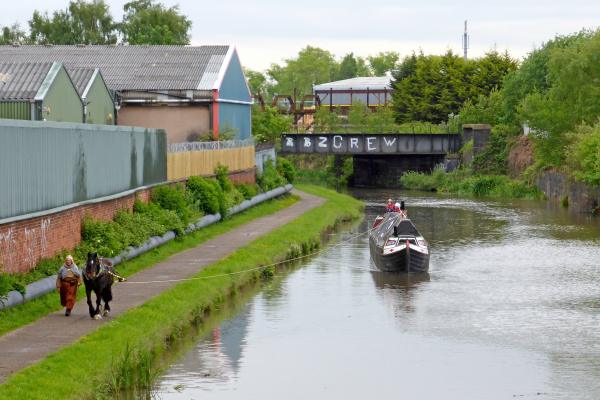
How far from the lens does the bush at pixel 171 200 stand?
51.2 m

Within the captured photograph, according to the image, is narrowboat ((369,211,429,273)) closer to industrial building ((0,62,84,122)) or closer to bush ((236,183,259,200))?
industrial building ((0,62,84,122))

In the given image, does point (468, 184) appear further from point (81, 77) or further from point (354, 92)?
point (354, 92)

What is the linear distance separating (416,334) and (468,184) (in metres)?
67.2

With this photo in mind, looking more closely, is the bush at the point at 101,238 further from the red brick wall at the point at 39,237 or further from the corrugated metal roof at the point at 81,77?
the corrugated metal roof at the point at 81,77

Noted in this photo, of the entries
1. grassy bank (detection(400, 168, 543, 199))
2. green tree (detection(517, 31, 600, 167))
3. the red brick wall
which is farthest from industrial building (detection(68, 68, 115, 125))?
grassy bank (detection(400, 168, 543, 199))

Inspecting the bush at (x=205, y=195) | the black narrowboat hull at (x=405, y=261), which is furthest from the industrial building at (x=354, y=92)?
the black narrowboat hull at (x=405, y=261)

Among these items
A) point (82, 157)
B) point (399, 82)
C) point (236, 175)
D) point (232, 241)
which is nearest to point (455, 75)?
point (399, 82)

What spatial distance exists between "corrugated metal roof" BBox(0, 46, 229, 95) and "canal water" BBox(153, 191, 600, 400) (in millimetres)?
20492

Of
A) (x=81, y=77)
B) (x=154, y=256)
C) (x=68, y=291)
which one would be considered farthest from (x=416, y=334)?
(x=81, y=77)

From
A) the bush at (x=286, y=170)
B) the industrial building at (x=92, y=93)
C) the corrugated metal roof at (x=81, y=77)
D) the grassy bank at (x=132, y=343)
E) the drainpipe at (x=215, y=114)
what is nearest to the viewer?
the grassy bank at (x=132, y=343)

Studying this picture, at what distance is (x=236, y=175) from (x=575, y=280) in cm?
2804

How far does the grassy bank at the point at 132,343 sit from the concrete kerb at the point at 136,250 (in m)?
2.57

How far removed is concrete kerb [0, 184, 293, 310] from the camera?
31.1 m

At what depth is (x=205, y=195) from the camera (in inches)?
2226
